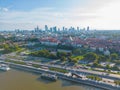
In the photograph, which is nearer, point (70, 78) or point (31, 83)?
point (31, 83)

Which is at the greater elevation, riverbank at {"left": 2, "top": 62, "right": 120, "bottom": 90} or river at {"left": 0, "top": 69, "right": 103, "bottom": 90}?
riverbank at {"left": 2, "top": 62, "right": 120, "bottom": 90}

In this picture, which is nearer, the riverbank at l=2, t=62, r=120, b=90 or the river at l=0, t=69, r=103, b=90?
the riverbank at l=2, t=62, r=120, b=90

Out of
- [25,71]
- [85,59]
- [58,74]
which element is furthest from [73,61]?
[25,71]

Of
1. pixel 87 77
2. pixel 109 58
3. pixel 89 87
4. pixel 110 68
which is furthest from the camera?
pixel 109 58

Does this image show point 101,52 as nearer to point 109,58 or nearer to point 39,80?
point 109,58

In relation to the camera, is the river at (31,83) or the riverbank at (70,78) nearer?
the riverbank at (70,78)

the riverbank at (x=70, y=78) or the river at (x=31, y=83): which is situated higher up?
the riverbank at (x=70, y=78)

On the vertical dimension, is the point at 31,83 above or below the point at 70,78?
below

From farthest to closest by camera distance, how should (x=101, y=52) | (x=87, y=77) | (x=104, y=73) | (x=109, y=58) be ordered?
1. (x=101, y=52)
2. (x=109, y=58)
3. (x=104, y=73)
4. (x=87, y=77)
